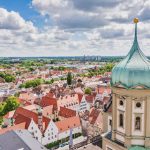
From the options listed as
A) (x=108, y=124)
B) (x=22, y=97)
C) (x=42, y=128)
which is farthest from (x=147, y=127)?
(x=22, y=97)

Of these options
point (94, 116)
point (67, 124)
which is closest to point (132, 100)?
point (67, 124)

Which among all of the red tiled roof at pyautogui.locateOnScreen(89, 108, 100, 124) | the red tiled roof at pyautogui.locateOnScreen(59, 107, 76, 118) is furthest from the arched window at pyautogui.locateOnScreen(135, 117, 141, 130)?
the red tiled roof at pyautogui.locateOnScreen(59, 107, 76, 118)

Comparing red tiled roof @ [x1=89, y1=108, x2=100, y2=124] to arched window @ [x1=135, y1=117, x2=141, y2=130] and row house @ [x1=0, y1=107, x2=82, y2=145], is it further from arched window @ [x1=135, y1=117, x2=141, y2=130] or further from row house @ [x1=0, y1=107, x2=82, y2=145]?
arched window @ [x1=135, y1=117, x2=141, y2=130]

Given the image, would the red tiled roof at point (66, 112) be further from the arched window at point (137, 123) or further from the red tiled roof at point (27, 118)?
Result: the arched window at point (137, 123)

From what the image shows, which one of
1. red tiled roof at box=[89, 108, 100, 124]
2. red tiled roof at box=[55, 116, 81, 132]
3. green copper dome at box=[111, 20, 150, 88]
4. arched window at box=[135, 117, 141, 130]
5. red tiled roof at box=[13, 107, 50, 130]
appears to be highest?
green copper dome at box=[111, 20, 150, 88]

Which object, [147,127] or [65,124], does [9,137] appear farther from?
[147,127]

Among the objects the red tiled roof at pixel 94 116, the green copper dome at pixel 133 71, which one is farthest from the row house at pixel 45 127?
the green copper dome at pixel 133 71

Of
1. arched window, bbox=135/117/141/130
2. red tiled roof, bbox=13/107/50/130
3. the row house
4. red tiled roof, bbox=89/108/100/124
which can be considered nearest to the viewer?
arched window, bbox=135/117/141/130

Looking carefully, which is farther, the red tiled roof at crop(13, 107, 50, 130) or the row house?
the red tiled roof at crop(13, 107, 50, 130)
